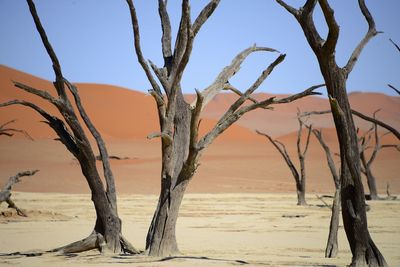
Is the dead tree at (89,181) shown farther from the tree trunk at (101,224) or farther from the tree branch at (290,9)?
the tree branch at (290,9)

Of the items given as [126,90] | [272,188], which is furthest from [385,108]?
[272,188]

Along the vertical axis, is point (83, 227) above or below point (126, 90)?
below

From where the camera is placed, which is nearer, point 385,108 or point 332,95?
point 332,95

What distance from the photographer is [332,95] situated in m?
6.90

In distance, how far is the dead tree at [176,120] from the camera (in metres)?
8.02

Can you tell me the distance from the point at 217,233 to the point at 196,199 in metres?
12.5

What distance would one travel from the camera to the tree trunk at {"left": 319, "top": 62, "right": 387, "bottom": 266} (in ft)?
22.4

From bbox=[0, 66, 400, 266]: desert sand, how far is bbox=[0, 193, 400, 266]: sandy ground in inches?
0.9

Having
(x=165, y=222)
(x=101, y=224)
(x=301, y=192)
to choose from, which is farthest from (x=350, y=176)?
(x=301, y=192)

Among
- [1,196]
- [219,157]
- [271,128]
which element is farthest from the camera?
[271,128]

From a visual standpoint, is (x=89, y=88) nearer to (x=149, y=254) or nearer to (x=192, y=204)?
(x=192, y=204)

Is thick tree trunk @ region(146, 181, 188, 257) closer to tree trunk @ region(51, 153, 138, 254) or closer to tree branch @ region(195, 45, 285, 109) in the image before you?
tree trunk @ region(51, 153, 138, 254)

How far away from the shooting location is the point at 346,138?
6.89m

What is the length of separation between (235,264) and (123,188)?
26000 millimetres
